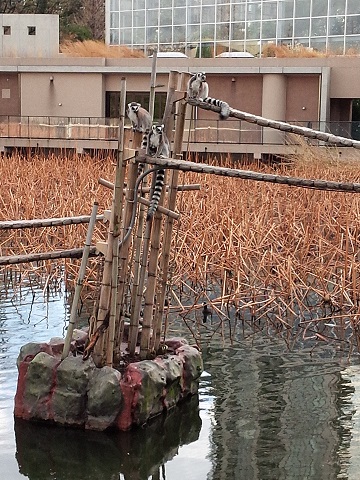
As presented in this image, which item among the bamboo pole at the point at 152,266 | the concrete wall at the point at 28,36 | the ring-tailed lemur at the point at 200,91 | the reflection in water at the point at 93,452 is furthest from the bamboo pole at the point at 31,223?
the concrete wall at the point at 28,36

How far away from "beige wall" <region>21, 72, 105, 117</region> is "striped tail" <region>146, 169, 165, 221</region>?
24118mm

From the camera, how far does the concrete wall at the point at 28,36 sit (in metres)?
33.8

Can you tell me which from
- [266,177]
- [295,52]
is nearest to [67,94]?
[295,52]

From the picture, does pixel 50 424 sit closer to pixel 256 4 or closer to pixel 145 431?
pixel 145 431

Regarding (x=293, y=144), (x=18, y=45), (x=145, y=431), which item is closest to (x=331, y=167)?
(x=293, y=144)

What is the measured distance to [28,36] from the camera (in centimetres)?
3400

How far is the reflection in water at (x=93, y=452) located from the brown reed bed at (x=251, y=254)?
8.46ft

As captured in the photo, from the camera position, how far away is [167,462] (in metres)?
6.38

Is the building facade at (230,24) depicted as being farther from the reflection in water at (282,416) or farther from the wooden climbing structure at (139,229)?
the wooden climbing structure at (139,229)

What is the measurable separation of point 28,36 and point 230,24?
760 cm

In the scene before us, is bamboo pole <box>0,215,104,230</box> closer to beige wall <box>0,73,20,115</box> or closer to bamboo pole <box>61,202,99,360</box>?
bamboo pole <box>61,202,99,360</box>

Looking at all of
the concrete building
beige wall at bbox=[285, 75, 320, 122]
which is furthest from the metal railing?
beige wall at bbox=[285, 75, 320, 122]

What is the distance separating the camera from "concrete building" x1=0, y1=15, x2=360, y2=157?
79.6 ft

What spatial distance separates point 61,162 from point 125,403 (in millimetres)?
11627
